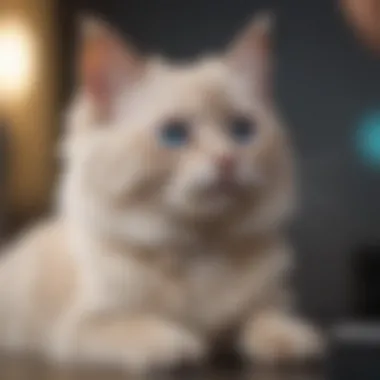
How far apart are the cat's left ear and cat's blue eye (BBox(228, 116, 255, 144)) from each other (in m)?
0.06

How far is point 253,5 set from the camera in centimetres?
129

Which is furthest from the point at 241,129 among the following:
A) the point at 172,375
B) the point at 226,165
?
the point at 172,375

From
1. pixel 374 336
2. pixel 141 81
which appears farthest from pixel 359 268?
pixel 141 81

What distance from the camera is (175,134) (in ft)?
3.89

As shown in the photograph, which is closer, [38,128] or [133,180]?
[133,180]

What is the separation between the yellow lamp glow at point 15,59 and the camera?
132cm

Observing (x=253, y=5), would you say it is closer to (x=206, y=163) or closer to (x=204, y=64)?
(x=204, y=64)

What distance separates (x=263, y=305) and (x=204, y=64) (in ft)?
1.01

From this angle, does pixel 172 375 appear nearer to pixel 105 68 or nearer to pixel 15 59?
pixel 105 68

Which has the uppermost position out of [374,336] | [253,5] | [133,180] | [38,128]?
[253,5]

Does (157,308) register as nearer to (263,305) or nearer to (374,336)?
(263,305)

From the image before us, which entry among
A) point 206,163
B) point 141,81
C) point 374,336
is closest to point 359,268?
point 374,336

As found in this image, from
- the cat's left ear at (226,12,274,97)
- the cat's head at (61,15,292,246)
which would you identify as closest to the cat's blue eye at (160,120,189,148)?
the cat's head at (61,15,292,246)

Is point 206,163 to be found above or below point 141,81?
below
